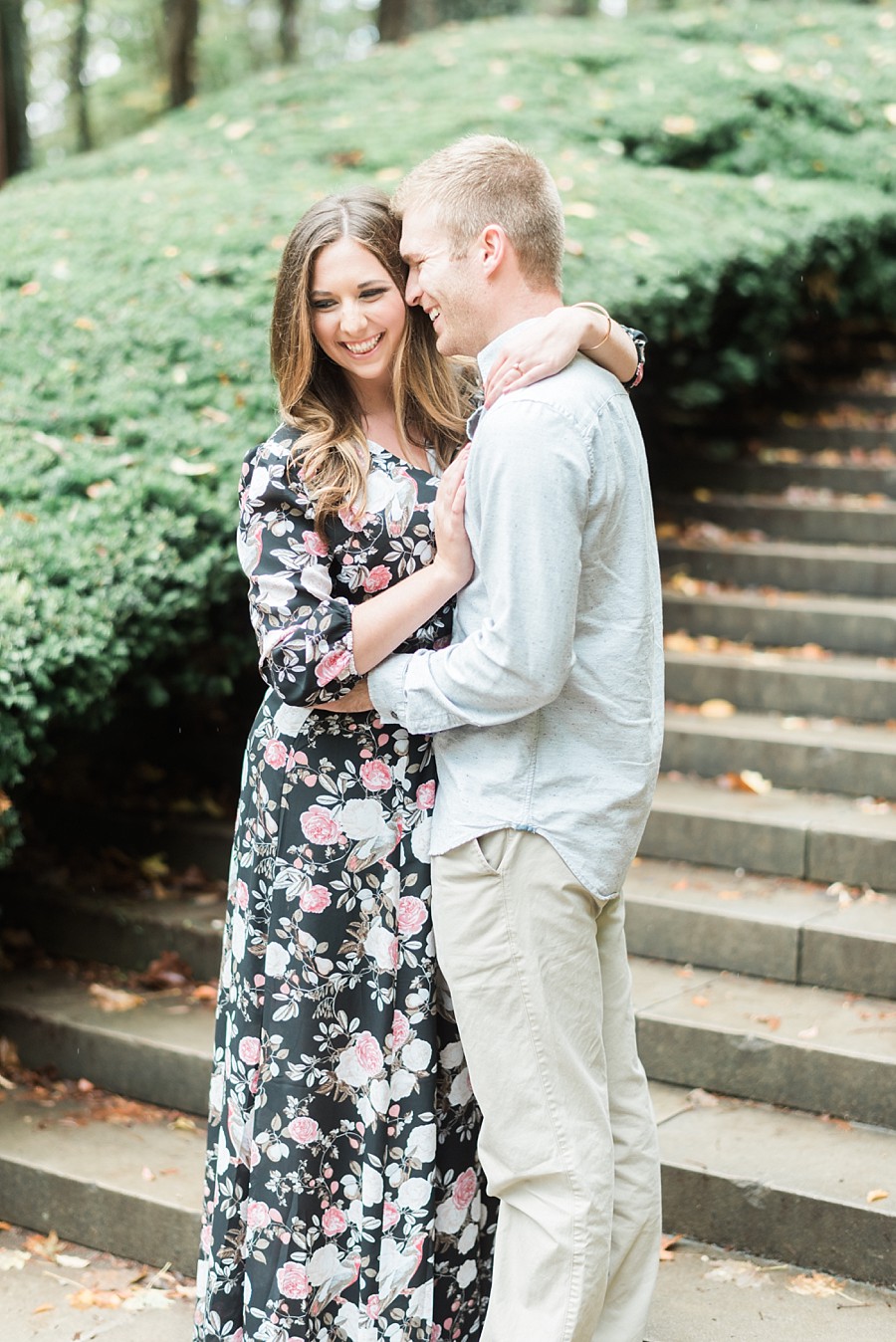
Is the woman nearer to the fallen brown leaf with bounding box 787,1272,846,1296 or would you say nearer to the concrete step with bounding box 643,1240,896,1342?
the concrete step with bounding box 643,1240,896,1342

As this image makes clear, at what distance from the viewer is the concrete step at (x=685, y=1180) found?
318cm

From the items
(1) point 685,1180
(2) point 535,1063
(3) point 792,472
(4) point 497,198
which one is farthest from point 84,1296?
(3) point 792,472

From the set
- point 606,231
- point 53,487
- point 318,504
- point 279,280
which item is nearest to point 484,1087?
point 318,504

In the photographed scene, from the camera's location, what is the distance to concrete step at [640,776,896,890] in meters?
4.28

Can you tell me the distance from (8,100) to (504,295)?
10552 mm

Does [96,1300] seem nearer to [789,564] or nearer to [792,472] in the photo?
[789,564]

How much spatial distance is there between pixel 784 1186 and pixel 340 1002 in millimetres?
1257

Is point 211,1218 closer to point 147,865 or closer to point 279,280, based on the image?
point 279,280

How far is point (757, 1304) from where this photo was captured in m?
3.07

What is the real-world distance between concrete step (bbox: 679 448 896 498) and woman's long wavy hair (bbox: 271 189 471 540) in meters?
4.21

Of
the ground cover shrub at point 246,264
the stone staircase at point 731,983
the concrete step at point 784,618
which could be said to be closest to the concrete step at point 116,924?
the stone staircase at point 731,983

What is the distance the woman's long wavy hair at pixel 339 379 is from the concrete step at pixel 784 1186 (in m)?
1.78

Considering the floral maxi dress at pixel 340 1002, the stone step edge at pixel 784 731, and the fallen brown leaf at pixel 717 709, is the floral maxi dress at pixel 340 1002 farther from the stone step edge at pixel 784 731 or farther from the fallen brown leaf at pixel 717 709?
the fallen brown leaf at pixel 717 709

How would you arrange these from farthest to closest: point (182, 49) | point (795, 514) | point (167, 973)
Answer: point (182, 49), point (795, 514), point (167, 973)
